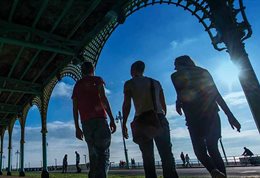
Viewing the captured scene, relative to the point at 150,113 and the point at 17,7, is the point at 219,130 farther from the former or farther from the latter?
the point at 17,7

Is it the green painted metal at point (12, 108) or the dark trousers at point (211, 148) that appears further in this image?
the green painted metal at point (12, 108)

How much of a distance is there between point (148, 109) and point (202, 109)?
72 cm

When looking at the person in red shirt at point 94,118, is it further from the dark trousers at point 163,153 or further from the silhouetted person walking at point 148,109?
the dark trousers at point 163,153

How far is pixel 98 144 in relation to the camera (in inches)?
121

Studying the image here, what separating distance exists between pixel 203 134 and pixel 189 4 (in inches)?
236

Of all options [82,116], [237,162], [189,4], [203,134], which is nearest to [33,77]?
[189,4]

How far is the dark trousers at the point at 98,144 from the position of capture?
3064 millimetres

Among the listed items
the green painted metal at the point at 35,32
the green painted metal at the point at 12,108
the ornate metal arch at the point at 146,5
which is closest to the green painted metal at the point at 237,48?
the ornate metal arch at the point at 146,5

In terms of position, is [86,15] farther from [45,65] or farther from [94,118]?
[94,118]

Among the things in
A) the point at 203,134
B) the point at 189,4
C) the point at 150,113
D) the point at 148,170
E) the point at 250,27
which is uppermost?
the point at 189,4

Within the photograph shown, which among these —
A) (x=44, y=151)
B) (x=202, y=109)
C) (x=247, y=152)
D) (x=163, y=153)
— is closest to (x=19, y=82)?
(x=44, y=151)

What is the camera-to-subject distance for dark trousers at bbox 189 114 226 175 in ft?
9.49

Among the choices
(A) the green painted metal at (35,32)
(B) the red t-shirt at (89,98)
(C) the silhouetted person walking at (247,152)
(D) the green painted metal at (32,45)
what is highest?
(A) the green painted metal at (35,32)

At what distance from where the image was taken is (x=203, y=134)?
2953 mm
